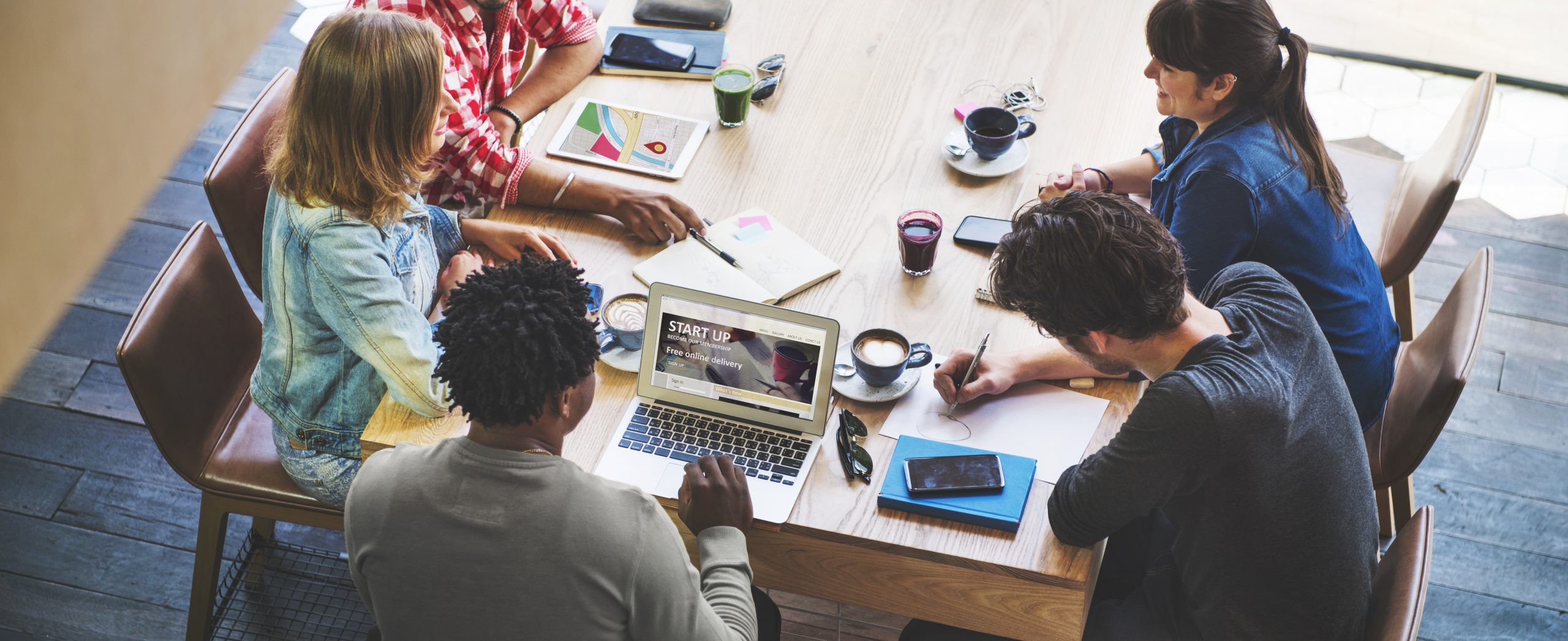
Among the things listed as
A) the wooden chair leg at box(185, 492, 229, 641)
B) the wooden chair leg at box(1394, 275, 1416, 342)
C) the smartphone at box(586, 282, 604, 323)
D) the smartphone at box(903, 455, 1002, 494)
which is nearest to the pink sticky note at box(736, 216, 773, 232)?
the smartphone at box(586, 282, 604, 323)

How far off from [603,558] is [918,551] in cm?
46

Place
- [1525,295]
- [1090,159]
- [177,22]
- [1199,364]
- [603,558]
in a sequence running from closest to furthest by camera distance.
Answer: [177,22]
[603,558]
[1199,364]
[1090,159]
[1525,295]

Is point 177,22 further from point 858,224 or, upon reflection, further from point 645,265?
point 858,224

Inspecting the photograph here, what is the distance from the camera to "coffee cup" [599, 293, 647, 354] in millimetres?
1769

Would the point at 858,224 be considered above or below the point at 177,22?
below

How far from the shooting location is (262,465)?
192cm

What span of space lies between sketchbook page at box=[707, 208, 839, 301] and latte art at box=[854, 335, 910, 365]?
22 centimetres

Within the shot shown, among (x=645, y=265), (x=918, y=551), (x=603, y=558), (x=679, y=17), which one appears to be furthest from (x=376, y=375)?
(x=679, y=17)

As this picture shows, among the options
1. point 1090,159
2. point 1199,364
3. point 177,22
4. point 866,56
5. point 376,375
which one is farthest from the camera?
point 866,56

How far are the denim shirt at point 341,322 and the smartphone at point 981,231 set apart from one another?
90 cm

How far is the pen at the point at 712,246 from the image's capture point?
1.96 m

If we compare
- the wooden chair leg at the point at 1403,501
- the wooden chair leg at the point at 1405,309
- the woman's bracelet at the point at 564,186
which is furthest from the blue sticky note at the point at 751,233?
the wooden chair leg at the point at 1405,309

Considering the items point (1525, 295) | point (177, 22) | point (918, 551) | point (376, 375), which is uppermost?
point (177, 22)

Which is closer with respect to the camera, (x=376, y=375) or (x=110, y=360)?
(x=376, y=375)
